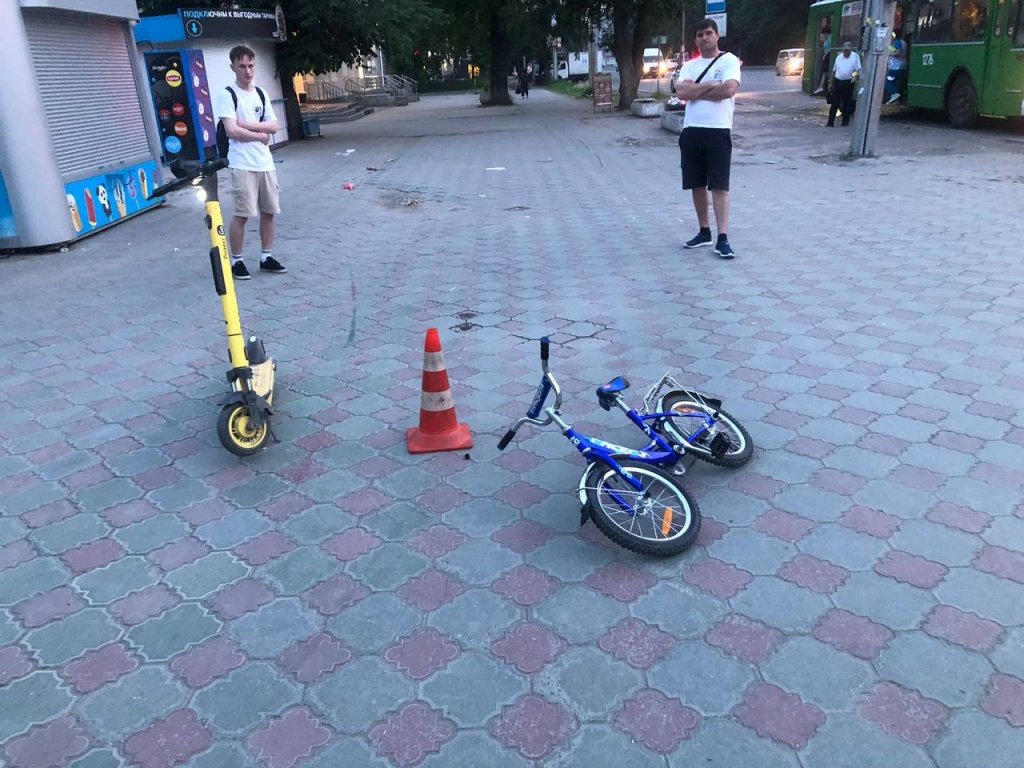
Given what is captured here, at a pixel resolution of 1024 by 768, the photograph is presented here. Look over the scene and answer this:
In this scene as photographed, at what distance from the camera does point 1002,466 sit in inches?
143

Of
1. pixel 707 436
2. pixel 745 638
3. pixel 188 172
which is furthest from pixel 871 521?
pixel 188 172

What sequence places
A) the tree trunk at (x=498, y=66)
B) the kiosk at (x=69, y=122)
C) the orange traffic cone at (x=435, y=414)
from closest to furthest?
the orange traffic cone at (x=435, y=414) < the kiosk at (x=69, y=122) < the tree trunk at (x=498, y=66)

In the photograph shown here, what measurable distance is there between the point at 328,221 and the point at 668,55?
2085 inches

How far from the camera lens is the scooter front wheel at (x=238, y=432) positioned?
3859 millimetres

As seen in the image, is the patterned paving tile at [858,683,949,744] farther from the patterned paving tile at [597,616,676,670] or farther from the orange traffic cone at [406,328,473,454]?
the orange traffic cone at [406,328,473,454]

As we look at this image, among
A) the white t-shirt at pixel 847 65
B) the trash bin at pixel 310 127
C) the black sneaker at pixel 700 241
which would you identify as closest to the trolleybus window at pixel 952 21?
the white t-shirt at pixel 847 65

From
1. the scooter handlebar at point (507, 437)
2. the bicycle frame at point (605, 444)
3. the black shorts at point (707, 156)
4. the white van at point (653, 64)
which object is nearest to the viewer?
the bicycle frame at point (605, 444)

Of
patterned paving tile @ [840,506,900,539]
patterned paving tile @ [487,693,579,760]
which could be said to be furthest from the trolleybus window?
patterned paving tile @ [487,693,579,760]

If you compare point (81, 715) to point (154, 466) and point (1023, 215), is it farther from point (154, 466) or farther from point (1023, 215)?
point (1023, 215)

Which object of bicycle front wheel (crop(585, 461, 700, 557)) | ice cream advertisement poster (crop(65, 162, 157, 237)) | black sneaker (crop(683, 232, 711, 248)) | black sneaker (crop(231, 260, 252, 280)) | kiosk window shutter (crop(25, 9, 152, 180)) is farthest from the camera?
ice cream advertisement poster (crop(65, 162, 157, 237))

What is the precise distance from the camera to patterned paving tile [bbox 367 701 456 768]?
7.50ft

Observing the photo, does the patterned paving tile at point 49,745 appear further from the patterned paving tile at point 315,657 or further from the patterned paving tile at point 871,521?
the patterned paving tile at point 871,521

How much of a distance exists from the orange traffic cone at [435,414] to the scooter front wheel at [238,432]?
2.51 feet

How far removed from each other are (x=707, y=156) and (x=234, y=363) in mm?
4664
